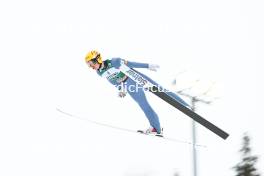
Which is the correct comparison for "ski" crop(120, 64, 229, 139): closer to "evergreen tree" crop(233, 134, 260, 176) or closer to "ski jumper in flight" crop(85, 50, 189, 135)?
"ski jumper in flight" crop(85, 50, 189, 135)

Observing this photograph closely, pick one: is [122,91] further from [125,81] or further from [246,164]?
[246,164]

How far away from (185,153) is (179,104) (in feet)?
62.3

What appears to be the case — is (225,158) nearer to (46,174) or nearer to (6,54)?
(46,174)

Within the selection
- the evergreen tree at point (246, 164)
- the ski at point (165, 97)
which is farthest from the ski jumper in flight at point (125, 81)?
the evergreen tree at point (246, 164)

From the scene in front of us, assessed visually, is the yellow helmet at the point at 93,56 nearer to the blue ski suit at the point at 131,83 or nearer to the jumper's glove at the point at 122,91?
the blue ski suit at the point at 131,83

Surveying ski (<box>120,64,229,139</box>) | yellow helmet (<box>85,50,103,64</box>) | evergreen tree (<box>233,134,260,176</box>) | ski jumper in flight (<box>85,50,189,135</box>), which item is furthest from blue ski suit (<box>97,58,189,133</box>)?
evergreen tree (<box>233,134,260,176</box>)

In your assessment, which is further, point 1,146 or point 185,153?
point 1,146

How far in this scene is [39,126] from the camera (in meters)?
28.4

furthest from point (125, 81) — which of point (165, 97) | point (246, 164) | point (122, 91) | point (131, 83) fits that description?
point (246, 164)

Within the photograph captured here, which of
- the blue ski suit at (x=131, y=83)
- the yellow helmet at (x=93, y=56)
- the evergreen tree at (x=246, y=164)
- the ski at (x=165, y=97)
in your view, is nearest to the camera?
the yellow helmet at (x=93, y=56)

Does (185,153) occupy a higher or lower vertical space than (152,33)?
lower

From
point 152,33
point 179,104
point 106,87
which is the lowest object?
point 179,104

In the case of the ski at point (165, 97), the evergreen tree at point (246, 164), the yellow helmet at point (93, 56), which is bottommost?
the ski at point (165, 97)

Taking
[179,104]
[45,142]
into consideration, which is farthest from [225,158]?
[179,104]
